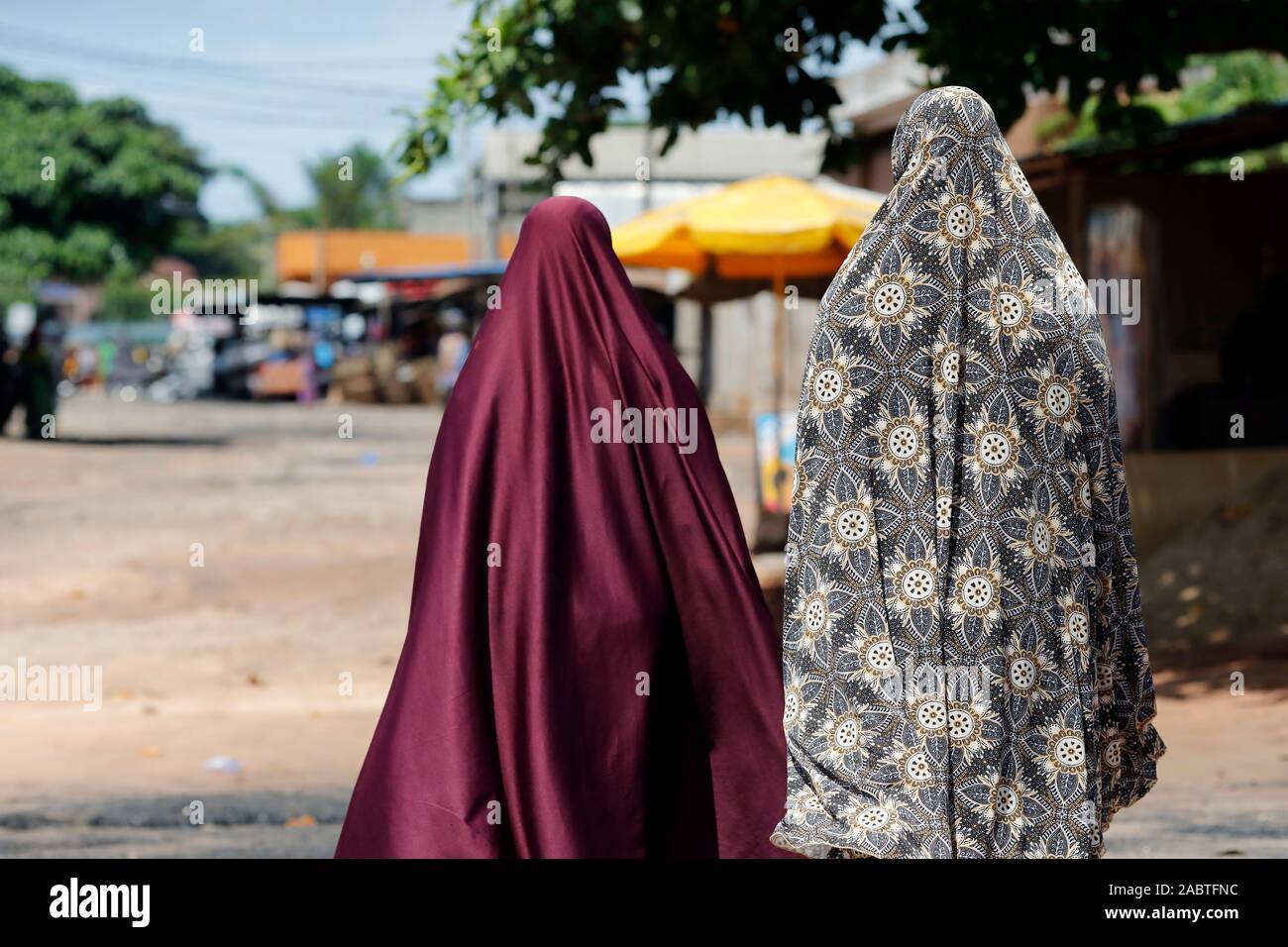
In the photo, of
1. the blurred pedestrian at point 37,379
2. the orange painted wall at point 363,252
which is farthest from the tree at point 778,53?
the orange painted wall at point 363,252

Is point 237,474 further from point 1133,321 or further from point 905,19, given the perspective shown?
point 905,19

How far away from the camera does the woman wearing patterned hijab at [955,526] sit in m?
3.12

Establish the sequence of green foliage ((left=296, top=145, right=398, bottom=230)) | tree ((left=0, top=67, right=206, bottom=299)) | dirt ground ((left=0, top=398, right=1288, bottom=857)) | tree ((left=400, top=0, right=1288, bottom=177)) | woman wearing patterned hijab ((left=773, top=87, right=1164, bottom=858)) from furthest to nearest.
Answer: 1. green foliage ((left=296, top=145, right=398, bottom=230))
2. tree ((left=0, top=67, right=206, bottom=299))
3. tree ((left=400, top=0, right=1288, bottom=177))
4. dirt ground ((left=0, top=398, right=1288, bottom=857))
5. woman wearing patterned hijab ((left=773, top=87, right=1164, bottom=858))

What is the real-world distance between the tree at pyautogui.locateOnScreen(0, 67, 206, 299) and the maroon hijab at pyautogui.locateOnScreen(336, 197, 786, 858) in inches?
1147

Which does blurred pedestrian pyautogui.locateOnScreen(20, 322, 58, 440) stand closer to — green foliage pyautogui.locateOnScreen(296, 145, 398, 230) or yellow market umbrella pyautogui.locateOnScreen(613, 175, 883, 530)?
yellow market umbrella pyautogui.locateOnScreen(613, 175, 883, 530)

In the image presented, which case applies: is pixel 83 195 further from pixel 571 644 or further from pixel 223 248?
pixel 223 248

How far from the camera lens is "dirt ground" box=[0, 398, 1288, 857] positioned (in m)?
5.56

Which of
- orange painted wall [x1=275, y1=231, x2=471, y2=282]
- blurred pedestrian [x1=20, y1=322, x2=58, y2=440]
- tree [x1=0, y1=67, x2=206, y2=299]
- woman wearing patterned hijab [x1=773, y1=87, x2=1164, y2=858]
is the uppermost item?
orange painted wall [x1=275, y1=231, x2=471, y2=282]

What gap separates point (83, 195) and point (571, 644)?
3060 centimetres

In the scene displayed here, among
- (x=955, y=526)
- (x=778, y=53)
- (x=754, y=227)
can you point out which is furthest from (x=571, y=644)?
(x=754, y=227)

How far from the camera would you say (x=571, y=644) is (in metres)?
3.51

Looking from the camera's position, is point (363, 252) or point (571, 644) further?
point (363, 252)

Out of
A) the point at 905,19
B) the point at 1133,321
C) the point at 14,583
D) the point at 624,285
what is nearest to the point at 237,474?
the point at 14,583

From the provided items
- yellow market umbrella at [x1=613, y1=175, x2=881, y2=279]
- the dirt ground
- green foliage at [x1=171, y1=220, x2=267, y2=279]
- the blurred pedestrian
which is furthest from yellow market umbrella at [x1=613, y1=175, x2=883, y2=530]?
green foliage at [x1=171, y1=220, x2=267, y2=279]
